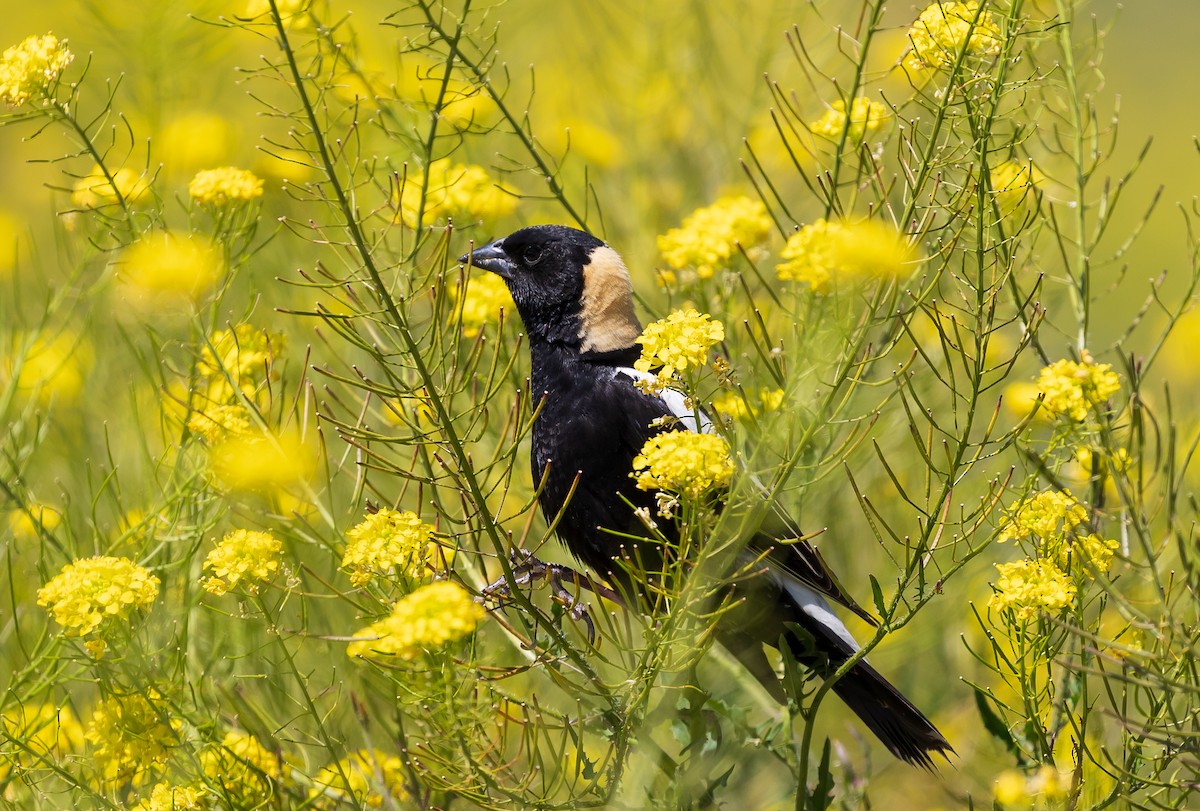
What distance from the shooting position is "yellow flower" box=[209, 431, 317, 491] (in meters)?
2.23

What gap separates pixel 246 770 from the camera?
7.57 feet

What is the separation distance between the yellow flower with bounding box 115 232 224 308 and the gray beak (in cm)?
94

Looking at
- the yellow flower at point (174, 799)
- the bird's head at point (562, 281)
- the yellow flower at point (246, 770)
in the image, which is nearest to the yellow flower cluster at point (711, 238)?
the bird's head at point (562, 281)

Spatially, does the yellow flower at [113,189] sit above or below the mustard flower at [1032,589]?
above

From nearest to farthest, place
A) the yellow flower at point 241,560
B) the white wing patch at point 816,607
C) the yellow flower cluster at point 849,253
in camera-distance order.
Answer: the yellow flower cluster at point 849,253, the yellow flower at point 241,560, the white wing patch at point 816,607

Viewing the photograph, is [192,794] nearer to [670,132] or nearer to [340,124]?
[340,124]

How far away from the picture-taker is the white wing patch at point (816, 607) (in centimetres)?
303

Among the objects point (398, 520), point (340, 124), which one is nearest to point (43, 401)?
point (340, 124)

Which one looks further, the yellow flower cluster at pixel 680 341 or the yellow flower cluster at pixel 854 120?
the yellow flower cluster at pixel 854 120

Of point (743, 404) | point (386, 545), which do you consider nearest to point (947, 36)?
point (743, 404)

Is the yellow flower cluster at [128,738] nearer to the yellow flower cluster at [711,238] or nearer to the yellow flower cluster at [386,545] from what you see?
the yellow flower cluster at [386,545]

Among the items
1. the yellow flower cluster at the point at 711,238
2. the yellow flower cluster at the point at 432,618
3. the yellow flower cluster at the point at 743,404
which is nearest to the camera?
the yellow flower cluster at the point at 432,618

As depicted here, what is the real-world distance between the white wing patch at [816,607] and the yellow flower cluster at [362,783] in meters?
1.05

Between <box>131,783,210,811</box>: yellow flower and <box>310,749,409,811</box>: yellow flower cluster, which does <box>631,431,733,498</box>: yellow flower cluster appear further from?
<box>131,783,210,811</box>: yellow flower
